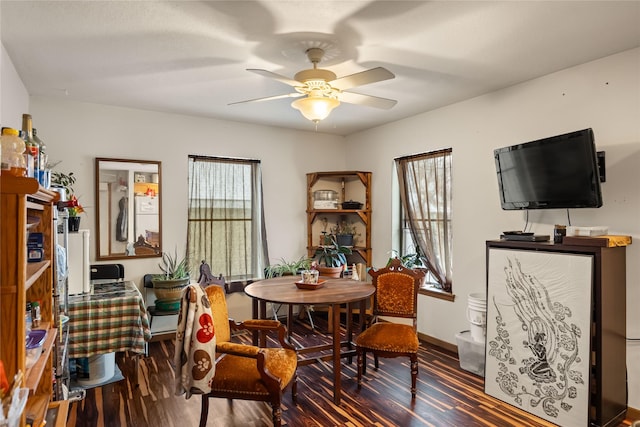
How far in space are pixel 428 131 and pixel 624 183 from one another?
196 centimetres

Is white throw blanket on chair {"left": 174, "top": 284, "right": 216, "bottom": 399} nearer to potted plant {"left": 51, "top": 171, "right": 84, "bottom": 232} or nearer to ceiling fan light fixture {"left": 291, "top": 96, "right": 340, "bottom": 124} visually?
ceiling fan light fixture {"left": 291, "top": 96, "right": 340, "bottom": 124}

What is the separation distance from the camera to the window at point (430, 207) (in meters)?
4.14

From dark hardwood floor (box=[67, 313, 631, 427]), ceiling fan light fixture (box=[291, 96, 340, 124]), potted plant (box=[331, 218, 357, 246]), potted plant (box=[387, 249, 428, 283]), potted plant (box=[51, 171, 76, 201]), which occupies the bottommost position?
dark hardwood floor (box=[67, 313, 631, 427])

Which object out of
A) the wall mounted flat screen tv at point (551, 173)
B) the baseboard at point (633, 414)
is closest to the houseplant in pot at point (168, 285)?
the wall mounted flat screen tv at point (551, 173)

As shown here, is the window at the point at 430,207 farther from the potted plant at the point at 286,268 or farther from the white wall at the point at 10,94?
the white wall at the point at 10,94

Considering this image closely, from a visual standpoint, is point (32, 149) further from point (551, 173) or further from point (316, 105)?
point (551, 173)

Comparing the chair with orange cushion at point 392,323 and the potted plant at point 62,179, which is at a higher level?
the potted plant at point 62,179

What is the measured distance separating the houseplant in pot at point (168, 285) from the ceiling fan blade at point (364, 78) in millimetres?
2686

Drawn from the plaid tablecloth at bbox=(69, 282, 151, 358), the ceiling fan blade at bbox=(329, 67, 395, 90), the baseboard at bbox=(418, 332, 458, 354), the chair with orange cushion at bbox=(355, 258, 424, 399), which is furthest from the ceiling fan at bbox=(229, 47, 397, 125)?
the baseboard at bbox=(418, 332, 458, 354)

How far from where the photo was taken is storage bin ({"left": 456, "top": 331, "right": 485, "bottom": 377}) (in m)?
3.39

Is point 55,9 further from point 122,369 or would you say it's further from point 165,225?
point 122,369

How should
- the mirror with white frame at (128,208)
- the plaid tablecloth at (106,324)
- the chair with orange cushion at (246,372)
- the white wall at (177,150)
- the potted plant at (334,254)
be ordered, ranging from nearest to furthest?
the chair with orange cushion at (246,372) < the plaid tablecloth at (106,324) < the white wall at (177,150) < the mirror with white frame at (128,208) < the potted plant at (334,254)

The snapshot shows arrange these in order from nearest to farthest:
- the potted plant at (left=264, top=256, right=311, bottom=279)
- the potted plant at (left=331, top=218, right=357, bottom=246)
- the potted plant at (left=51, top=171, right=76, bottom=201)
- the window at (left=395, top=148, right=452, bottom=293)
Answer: the potted plant at (left=51, top=171, right=76, bottom=201)
the window at (left=395, top=148, right=452, bottom=293)
the potted plant at (left=264, top=256, right=311, bottom=279)
the potted plant at (left=331, top=218, right=357, bottom=246)

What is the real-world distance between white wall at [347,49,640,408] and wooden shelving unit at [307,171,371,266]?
12 centimetres
